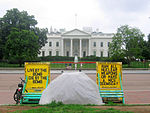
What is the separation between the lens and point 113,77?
8078 millimetres

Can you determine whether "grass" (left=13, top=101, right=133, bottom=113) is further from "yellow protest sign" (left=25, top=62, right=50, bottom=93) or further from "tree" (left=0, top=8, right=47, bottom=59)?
"tree" (left=0, top=8, right=47, bottom=59)

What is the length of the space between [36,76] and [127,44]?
3436 cm

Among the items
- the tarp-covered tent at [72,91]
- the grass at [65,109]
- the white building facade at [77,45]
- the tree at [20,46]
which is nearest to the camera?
the grass at [65,109]

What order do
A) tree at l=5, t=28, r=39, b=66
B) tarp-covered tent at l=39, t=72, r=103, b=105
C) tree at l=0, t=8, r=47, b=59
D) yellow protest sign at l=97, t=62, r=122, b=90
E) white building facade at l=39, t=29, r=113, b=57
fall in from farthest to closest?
white building facade at l=39, t=29, r=113, b=57
tree at l=0, t=8, r=47, b=59
tree at l=5, t=28, r=39, b=66
yellow protest sign at l=97, t=62, r=122, b=90
tarp-covered tent at l=39, t=72, r=103, b=105

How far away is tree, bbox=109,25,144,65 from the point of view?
127ft

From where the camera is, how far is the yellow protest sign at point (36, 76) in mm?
8117

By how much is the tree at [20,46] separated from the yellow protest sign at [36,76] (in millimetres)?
27191

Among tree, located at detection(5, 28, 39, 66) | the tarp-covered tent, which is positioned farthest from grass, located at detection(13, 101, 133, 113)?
tree, located at detection(5, 28, 39, 66)

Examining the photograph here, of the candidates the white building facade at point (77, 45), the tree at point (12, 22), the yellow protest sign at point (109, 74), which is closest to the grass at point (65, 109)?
the yellow protest sign at point (109, 74)

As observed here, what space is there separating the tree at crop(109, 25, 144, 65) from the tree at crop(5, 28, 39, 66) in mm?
17351

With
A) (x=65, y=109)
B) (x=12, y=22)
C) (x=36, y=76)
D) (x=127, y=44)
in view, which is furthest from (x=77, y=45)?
(x=65, y=109)

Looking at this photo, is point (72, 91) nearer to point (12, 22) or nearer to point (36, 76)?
point (36, 76)

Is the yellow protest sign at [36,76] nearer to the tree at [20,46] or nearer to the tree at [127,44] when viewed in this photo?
the tree at [20,46]

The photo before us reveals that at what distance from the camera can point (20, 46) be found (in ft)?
117
